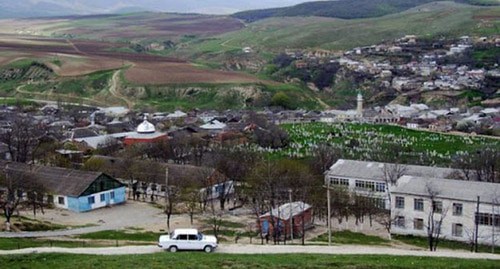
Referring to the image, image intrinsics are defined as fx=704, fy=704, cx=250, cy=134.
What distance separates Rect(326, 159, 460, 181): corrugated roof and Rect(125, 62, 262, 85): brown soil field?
78.1m

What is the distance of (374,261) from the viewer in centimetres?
2275

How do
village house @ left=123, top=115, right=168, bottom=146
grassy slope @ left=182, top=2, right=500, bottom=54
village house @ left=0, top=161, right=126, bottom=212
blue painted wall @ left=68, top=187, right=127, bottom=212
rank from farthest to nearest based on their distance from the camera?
grassy slope @ left=182, top=2, right=500, bottom=54 < village house @ left=123, top=115, right=168, bottom=146 < village house @ left=0, top=161, right=126, bottom=212 < blue painted wall @ left=68, top=187, right=127, bottom=212

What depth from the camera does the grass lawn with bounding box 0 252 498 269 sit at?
862 inches

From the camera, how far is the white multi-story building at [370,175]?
46.1 m

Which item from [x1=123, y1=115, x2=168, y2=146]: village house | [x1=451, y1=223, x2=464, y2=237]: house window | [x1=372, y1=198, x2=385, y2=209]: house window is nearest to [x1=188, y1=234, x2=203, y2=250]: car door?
[x1=451, y1=223, x2=464, y2=237]: house window

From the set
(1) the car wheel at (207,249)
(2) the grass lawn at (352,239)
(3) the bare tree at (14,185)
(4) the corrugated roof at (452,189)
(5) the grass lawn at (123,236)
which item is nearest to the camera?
(1) the car wheel at (207,249)

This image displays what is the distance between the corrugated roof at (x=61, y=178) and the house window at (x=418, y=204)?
19.7 m

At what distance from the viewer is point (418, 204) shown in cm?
3884

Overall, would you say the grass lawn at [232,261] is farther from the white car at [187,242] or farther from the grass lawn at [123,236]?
the grass lawn at [123,236]

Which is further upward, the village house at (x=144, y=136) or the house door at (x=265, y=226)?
the house door at (x=265, y=226)

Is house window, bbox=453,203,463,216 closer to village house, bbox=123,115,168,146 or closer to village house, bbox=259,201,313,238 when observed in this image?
village house, bbox=259,201,313,238

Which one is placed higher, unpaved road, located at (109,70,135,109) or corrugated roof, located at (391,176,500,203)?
corrugated roof, located at (391,176,500,203)

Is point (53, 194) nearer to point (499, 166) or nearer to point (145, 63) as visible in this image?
point (499, 166)

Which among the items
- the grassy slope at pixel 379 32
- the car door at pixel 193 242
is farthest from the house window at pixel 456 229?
the grassy slope at pixel 379 32
